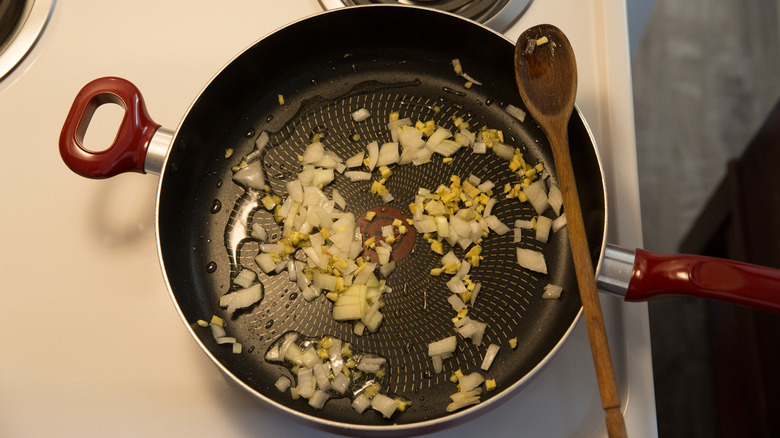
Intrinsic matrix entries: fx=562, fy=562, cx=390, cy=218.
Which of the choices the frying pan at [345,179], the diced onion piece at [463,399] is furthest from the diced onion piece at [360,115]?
the diced onion piece at [463,399]

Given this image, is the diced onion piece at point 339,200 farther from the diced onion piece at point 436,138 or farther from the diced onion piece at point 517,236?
the diced onion piece at point 517,236

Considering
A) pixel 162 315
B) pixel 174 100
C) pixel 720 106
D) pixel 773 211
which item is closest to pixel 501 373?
pixel 162 315

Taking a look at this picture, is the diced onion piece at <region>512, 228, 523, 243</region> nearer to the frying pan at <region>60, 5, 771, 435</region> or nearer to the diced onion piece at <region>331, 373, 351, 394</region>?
the frying pan at <region>60, 5, 771, 435</region>

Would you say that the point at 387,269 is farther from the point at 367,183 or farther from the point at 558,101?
the point at 558,101

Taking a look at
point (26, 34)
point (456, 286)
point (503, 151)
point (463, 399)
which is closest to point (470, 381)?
point (463, 399)

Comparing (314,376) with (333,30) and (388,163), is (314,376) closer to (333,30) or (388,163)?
(388,163)
